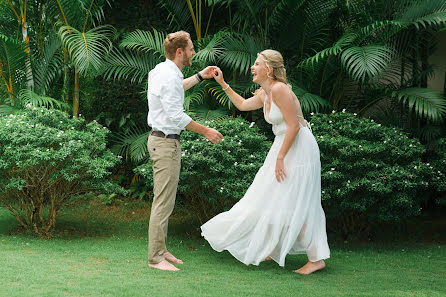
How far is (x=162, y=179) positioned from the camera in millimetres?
5262

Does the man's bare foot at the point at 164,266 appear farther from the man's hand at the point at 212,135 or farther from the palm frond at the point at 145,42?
the palm frond at the point at 145,42

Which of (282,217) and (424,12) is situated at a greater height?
(424,12)

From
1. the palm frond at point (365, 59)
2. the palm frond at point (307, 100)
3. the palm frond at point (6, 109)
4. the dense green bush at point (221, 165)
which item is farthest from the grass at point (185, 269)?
the palm frond at point (365, 59)

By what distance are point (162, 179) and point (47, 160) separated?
5.95 feet

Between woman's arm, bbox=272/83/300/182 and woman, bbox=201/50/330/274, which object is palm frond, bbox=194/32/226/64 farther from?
woman's arm, bbox=272/83/300/182

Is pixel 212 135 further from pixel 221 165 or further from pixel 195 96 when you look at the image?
pixel 195 96

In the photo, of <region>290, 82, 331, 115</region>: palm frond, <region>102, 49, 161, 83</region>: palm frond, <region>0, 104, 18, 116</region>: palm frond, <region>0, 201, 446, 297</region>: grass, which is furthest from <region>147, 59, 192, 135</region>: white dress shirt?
<region>102, 49, 161, 83</region>: palm frond

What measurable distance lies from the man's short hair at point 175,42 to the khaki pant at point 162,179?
0.77 metres

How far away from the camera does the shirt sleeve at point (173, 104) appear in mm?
5078

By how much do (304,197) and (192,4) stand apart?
203 inches

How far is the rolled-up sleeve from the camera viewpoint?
16.7 ft

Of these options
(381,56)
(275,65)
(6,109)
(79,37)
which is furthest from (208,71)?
(6,109)

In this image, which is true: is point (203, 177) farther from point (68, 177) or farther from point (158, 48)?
point (158, 48)

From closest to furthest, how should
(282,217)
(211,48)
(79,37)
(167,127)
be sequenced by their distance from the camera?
(167,127)
(282,217)
(211,48)
(79,37)
